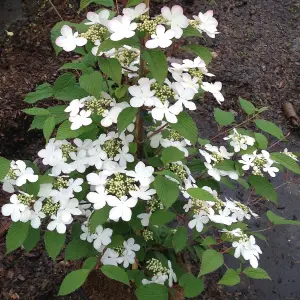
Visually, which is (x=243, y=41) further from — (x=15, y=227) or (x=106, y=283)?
(x=15, y=227)

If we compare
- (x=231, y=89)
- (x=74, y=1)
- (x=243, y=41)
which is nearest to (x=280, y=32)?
(x=243, y=41)

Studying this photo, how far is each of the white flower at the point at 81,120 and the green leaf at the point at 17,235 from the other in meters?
0.28

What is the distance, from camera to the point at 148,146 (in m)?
1.37

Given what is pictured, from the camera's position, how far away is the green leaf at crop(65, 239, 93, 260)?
129cm

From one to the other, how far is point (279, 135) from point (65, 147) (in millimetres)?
620

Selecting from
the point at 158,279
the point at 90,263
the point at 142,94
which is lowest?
the point at 158,279

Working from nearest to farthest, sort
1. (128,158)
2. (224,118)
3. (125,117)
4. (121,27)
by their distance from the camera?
(121,27) < (125,117) < (128,158) < (224,118)

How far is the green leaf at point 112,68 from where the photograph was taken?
40.8 inches

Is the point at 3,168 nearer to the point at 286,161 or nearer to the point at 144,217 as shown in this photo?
the point at 144,217

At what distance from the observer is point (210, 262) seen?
1.12m

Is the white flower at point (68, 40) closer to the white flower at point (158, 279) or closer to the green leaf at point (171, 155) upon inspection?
the green leaf at point (171, 155)

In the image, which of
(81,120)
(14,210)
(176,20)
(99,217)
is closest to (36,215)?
(14,210)

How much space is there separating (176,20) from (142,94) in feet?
0.60

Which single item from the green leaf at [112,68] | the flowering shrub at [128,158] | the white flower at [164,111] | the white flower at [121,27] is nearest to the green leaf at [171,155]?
the flowering shrub at [128,158]
